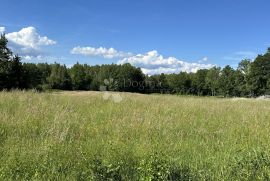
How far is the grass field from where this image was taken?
181 inches

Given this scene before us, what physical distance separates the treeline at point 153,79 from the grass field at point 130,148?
40.0 m

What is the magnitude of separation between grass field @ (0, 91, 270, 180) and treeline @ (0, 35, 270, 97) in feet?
131

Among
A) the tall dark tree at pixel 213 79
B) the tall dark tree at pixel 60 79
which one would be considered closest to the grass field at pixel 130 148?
the tall dark tree at pixel 60 79

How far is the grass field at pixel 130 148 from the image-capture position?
460 centimetres

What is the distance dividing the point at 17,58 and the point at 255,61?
183ft

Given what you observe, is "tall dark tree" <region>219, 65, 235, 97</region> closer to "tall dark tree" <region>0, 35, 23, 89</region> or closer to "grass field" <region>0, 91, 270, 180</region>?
"tall dark tree" <region>0, 35, 23, 89</region>

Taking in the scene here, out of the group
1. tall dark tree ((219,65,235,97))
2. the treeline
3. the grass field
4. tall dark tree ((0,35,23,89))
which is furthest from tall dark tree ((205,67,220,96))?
the grass field

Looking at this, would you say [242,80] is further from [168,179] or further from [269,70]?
[168,179]

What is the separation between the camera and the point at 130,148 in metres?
5.88

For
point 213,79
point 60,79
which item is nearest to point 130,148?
point 60,79

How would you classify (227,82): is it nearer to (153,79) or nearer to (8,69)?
(153,79)

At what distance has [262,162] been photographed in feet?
17.1

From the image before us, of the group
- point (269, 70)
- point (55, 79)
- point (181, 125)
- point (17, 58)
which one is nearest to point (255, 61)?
point (269, 70)

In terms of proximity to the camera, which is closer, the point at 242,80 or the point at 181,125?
the point at 181,125
